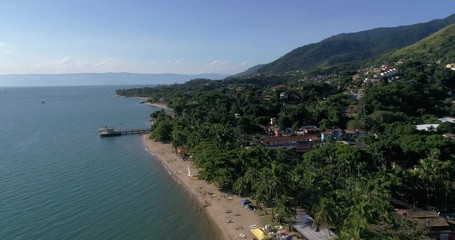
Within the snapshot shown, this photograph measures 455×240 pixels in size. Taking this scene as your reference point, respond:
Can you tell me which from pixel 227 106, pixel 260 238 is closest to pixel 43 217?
pixel 260 238

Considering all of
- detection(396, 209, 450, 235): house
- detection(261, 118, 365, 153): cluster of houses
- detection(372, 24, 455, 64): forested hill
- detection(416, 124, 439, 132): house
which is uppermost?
detection(372, 24, 455, 64): forested hill

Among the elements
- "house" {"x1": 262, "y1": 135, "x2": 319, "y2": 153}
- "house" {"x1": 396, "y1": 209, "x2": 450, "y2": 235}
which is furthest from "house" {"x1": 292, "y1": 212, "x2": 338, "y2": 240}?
"house" {"x1": 262, "y1": 135, "x2": 319, "y2": 153}

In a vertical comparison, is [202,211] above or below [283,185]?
below

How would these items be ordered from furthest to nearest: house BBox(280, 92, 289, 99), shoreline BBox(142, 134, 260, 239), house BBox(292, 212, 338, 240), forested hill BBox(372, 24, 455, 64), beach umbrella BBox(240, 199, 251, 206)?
1. forested hill BBox(372, 24, 455, 64)
2. house BBox(280, 92, 289, 99)
3. beach umbrella BBox(240, 199, 251, 206)
4. shoreline BBox(142, 134, 260, 239)
5. house BBox(292, 212, 338, 240)

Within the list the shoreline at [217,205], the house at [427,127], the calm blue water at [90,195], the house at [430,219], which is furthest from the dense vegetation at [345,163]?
the calm blue water at [90,195]

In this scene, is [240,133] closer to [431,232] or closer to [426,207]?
[426,207]

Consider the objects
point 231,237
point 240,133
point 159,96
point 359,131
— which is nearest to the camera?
point 231,237

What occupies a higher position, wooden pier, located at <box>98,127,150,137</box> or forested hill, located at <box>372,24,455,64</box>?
forested hill, located at <box>372,24,455,64</box>

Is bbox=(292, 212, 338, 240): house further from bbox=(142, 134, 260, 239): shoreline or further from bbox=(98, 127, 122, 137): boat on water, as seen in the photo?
bbox=(98, 127, 122, 137): boat on water

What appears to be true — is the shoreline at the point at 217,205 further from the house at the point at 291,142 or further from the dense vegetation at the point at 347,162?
the house at the point at 291,142
